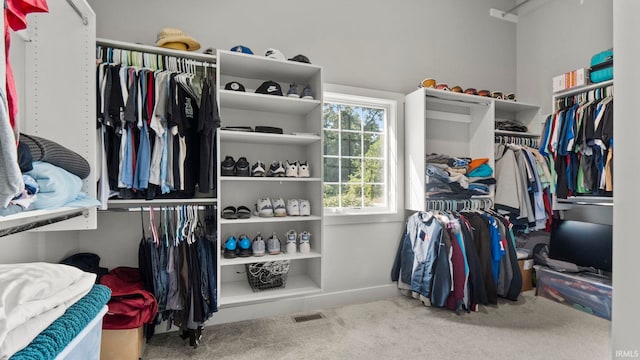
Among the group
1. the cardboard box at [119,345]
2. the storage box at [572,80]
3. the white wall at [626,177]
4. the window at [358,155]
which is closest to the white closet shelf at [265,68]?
the window at [358,155]

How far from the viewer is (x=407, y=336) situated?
2201mm

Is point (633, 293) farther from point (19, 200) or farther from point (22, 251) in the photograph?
point (22, 251)

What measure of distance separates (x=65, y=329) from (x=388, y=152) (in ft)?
9.03

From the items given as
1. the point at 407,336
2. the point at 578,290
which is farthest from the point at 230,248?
the point at 578,290

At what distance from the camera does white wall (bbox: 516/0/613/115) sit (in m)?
3.07

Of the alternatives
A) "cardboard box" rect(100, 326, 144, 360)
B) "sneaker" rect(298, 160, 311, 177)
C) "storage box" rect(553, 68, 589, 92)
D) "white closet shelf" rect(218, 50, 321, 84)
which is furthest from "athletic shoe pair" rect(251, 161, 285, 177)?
"storage box" rect(553, 68, 589, 92)

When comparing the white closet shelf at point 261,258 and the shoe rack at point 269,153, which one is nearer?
the white closet shelf at point 261,258

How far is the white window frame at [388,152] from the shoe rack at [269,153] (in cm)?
46

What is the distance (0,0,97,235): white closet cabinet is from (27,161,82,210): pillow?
38 centimetres

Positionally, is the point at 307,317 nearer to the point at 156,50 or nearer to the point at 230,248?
the point at 230,248

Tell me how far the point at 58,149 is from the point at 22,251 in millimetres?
899

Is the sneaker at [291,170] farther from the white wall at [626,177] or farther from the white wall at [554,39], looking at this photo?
the white wall at [554,39]

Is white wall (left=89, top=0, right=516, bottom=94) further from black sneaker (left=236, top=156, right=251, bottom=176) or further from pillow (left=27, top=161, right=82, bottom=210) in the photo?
pillow (left=27, top=161, right=82, bottom=210)

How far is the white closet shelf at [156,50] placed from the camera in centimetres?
190
